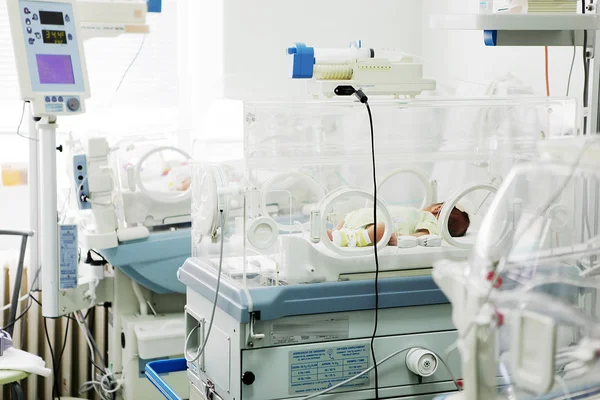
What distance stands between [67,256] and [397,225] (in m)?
Result: 1.29

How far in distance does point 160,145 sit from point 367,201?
4.16 ft

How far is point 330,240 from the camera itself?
7.23 feet

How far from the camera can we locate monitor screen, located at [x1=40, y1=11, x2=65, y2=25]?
8.79 feet

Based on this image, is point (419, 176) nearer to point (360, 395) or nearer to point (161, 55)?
point (360, 395)

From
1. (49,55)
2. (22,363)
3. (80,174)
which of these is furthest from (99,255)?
(49,55)

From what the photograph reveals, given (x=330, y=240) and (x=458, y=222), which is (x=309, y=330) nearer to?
(x=330, y=240)

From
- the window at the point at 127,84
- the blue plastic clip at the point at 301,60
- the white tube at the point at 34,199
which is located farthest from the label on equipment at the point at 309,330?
the white tube at the point at 34,199

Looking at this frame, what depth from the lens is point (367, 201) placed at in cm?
229

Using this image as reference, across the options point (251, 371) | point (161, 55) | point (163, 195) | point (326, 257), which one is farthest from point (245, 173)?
point (161, 55)

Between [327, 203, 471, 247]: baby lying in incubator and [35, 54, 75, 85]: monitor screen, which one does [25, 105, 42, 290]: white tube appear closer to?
[35, 54, 75, 85]: monitor screen

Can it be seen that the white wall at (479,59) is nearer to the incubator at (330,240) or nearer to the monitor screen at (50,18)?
the incubator at (330,240)

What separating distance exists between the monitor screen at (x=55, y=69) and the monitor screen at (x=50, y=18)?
0.35 feet

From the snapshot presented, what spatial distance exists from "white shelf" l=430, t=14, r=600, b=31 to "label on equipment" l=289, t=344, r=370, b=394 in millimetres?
864

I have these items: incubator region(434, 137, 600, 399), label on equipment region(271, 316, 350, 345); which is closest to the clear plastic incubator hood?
label on equipment region(271, 316, 350, 345)
